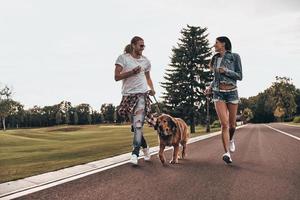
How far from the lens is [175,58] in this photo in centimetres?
4197

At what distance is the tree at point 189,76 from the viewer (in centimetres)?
→ 4016

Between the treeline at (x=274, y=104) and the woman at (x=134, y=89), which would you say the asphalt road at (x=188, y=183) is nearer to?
the woman at (x=134, y=89)

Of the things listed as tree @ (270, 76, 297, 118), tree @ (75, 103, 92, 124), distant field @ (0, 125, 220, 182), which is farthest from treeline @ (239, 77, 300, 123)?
distant field @ (0, 125, 220, 182)

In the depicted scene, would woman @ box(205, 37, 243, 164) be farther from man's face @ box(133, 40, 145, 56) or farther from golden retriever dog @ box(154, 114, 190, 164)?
man's face @ box(133, 40, 145, 56)

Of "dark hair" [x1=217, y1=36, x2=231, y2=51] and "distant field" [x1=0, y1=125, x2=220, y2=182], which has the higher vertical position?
"dark hair" [x1=217, y1=36, x2=231, y2=51]

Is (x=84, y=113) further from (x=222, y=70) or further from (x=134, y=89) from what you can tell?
(x=222, y=70)

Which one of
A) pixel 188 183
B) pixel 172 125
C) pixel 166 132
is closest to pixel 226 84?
pixel 172 125

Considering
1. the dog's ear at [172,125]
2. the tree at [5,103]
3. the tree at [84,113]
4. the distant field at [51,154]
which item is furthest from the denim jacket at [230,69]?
the tree at [84,113]

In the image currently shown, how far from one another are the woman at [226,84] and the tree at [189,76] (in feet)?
106

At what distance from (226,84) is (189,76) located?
34395 mm

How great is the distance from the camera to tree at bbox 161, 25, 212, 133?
1581 inches

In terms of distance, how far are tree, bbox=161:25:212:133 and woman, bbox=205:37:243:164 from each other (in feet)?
106

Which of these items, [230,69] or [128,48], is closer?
[128,48]

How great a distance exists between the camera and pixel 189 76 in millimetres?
41312
